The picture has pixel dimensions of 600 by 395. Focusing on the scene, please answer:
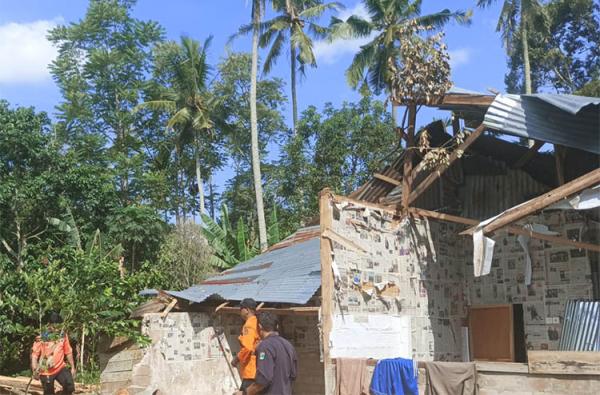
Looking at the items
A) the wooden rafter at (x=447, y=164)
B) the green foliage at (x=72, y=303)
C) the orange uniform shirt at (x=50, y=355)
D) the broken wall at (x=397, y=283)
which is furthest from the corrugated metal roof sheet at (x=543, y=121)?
the orange uniform shirt at (x=50, y=355)

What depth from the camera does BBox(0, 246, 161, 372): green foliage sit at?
13.0 meters

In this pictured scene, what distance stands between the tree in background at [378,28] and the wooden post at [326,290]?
60.6 feet

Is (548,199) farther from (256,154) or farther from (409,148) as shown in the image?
(256,154)

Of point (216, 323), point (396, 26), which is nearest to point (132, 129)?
point (396, 26)

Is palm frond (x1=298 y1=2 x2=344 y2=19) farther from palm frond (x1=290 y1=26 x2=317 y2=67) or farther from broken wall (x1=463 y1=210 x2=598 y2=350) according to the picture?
broken wall (x1=463 y1=210 x2=598 y2=350)

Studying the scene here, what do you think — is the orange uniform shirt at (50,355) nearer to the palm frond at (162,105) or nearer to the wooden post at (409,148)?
the wooden post at (409,148)

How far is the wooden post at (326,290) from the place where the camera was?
9.19m

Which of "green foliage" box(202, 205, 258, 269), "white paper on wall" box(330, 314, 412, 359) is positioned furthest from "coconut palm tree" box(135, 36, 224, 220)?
"white paper on wall" box(330, 314, 412, 359)

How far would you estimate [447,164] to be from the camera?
408 inches

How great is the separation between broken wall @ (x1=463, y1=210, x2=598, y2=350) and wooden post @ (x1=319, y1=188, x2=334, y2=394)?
341 centimetres

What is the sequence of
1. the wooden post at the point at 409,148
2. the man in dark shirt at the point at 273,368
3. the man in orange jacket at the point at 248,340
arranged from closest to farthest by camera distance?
the man in dark shirt at the point at 273,368 < the man in orange jacket at the point at 248,340 < the wooden post at the point at 409,148

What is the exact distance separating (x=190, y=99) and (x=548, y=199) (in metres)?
21.9

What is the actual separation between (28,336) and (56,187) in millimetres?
7003

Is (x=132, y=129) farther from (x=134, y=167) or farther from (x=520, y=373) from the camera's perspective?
(x=520, y=373)
